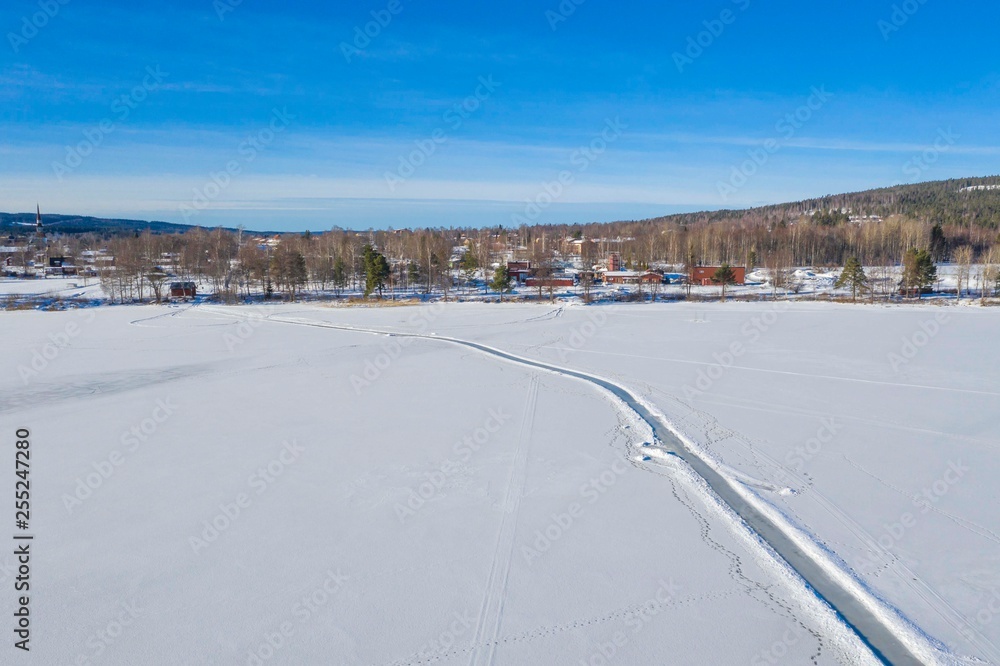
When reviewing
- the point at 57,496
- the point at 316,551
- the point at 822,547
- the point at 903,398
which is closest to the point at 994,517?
the point at 822,547

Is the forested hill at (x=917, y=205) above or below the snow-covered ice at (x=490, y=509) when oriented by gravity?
above

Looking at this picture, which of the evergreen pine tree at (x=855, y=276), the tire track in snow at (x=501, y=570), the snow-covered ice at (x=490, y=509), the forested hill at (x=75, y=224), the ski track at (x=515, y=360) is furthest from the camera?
the forested hill at (x=75, y=224)

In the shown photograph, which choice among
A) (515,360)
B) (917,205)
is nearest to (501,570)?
(515,360)

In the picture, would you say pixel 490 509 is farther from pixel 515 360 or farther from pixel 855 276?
pixel 855 276

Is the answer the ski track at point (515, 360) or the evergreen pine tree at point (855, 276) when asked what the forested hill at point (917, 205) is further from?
the ski track at point (515, 360)

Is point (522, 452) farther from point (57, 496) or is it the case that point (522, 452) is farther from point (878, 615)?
point (57, 496)

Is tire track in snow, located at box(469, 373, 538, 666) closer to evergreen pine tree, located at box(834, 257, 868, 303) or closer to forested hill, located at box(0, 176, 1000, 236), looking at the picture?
evergreen pine tree, located at box(834, 257, 868, 303)

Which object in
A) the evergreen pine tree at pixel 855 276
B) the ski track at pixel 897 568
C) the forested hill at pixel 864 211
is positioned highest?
the forested hill at pixel 864 211

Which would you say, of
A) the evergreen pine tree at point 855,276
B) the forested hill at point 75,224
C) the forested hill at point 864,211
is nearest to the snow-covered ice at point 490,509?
the evergreen pine tree at point 855,276
